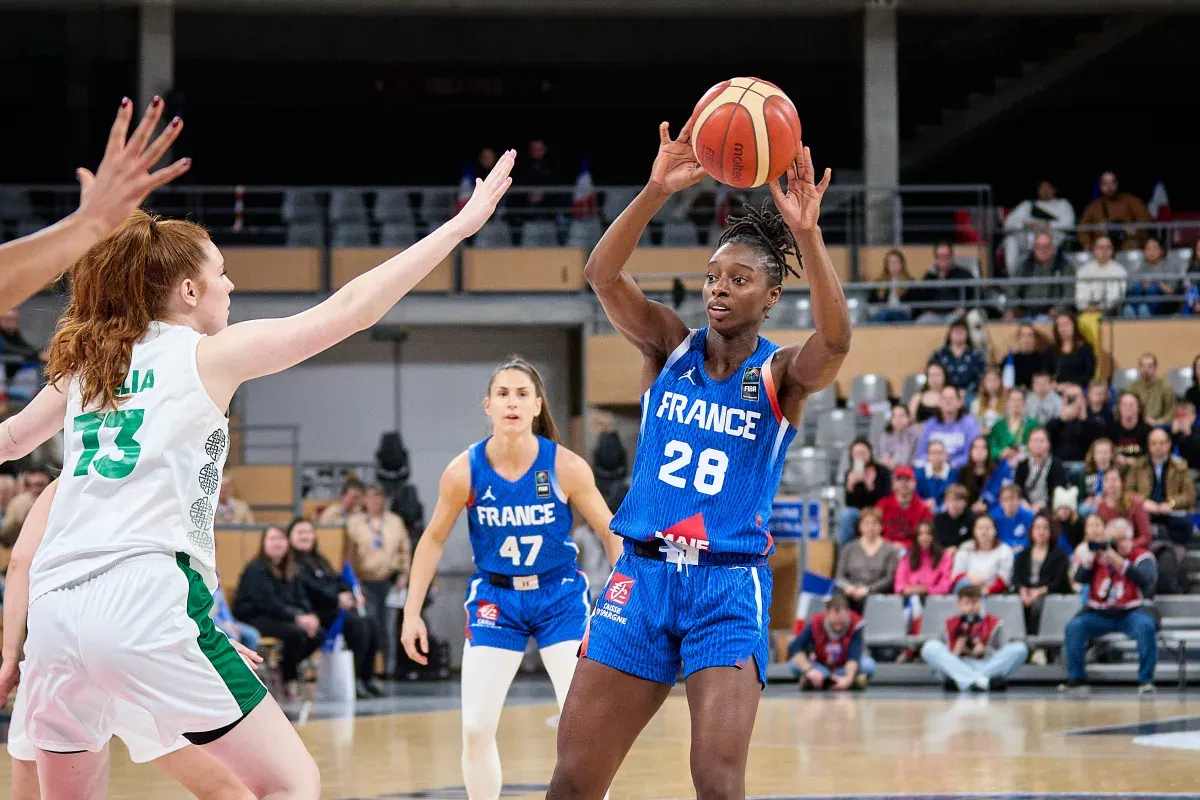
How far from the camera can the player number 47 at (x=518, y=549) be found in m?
6.60

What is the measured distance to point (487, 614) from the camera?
646cm

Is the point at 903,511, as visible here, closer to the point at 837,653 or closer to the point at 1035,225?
A: the point at 837,653

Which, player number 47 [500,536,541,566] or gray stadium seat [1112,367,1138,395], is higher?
gray stadium seat [1112,367,1138,395]

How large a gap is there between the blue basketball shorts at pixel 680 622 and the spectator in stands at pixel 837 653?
8.85 m

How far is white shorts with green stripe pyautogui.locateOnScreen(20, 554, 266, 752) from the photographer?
10.7 feet

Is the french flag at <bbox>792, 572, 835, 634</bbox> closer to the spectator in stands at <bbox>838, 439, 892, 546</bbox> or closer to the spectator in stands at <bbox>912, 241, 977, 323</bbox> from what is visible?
the spectator in stands at <bbox>838, 439, 892, 546</bbox>

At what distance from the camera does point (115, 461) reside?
11.1 ft

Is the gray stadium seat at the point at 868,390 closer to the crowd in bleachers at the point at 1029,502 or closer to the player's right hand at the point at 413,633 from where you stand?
the crowd in bleachers at the point at 1029,502

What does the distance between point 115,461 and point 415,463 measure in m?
16.8

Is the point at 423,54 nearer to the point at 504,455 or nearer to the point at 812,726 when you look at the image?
the point at 812,726

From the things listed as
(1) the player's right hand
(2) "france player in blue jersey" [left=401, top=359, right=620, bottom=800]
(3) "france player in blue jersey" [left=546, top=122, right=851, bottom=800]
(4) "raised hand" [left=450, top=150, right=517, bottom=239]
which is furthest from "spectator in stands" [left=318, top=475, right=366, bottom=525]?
(4) "raised hand" [left=450, top=150, right=517, bottom=239]

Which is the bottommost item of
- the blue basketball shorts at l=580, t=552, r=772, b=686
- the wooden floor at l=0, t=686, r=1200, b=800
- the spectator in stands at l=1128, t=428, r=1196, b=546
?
the wooden floor at l=0, t=686, r=1200, b=800

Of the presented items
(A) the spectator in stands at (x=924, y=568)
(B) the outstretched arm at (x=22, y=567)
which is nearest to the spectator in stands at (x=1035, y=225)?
(A) the spectator in stands at (x=924, y=568)

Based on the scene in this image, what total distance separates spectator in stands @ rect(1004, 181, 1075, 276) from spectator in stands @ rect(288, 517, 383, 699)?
8.31 metres
